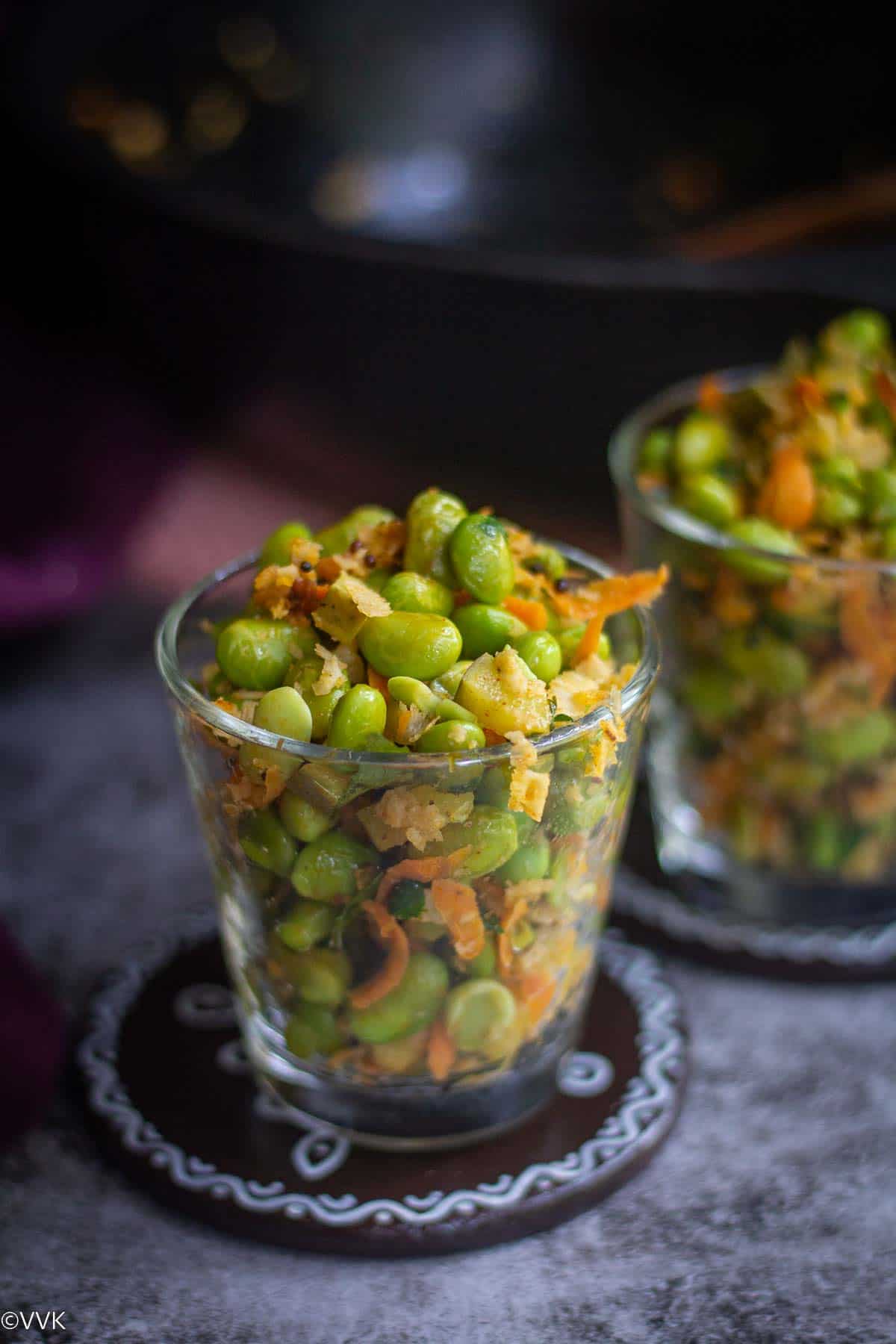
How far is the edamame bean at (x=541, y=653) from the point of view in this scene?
718 millimetres

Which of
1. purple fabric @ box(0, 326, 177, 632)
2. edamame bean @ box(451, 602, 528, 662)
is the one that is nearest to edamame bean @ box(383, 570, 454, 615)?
edamame bean @ box(451, 602, 528, 662)

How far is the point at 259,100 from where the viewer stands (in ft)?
6.24

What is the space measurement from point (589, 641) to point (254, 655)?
7.2 inches

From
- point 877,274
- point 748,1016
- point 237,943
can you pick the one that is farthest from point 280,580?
point 877,274

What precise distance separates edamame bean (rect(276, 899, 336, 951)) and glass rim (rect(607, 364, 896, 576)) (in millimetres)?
382

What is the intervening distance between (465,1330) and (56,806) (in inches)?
23.5

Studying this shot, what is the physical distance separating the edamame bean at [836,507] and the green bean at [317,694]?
1.26ft

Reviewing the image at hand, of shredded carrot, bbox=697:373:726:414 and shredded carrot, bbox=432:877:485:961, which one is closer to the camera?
shredded carrot, bbox=432:877:485:961

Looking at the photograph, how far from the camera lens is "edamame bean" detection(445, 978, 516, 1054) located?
0.73 meters

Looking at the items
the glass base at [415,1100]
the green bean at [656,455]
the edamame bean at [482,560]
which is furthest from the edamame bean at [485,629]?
the green bean at [656,455]

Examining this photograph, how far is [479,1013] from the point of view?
2.42ft

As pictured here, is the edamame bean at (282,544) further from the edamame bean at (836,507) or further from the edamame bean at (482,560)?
the edamame bean at (836,507)

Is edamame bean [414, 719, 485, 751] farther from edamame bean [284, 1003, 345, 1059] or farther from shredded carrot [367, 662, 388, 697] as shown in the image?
edamame bean [284, 1003, 345, 1059]

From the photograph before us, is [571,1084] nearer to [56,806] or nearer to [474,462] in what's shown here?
[56,806]
